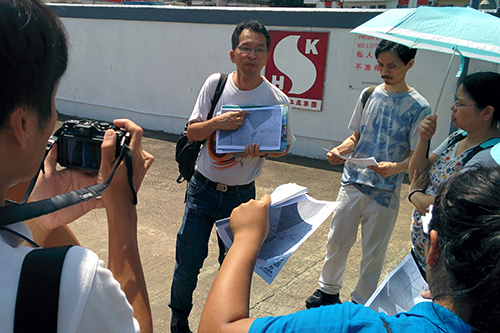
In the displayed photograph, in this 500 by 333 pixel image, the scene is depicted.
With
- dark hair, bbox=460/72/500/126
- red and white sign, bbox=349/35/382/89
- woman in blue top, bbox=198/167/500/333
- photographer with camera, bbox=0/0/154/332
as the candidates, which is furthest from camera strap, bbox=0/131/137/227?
red and white sign, bbox=349/35/382/89

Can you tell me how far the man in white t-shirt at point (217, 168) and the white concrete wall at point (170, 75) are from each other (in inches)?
179

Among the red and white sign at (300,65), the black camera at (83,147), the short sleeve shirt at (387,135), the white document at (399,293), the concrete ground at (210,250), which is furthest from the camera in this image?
the red and white sign at (300,65)

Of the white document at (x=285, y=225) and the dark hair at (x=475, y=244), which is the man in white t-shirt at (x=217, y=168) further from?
the dark hair at (x=475, y=244)

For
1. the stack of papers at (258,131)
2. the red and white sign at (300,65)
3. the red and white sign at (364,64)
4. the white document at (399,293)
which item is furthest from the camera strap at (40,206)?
the red and white sign at (300,65)

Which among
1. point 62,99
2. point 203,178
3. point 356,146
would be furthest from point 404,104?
point 62,99

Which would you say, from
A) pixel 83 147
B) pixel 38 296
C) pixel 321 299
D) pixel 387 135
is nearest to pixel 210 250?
pixel 321 299

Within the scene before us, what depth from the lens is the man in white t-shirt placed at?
2.82m

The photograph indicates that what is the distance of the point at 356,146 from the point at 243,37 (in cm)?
122

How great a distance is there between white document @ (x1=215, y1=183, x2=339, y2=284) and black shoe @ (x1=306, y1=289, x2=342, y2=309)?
1.55m

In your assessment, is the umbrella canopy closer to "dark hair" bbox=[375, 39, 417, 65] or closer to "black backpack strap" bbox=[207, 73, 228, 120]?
"dark hair" bbox=[375, 39, 417, 65]

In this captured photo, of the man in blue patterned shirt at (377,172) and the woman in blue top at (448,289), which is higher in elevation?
the woman in blue top at (448,289)

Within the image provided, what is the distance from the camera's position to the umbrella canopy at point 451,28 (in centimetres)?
254

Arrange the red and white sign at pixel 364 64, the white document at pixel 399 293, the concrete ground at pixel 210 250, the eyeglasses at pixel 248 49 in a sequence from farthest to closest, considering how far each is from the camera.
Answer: the red and white sign at pixel 364 64 → the concrete ground at pixel 210 250 → the eyeglasses at pixel 248 49 → the white document at pixel 399 293

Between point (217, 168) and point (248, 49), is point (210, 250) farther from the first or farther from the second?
point (248, 49)
